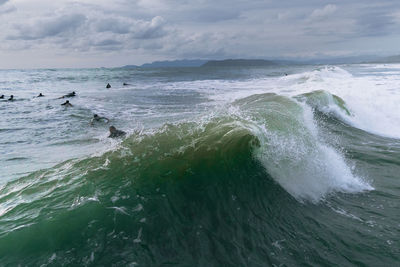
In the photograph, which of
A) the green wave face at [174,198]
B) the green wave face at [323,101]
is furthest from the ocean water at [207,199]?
the green wave face at [323,101]

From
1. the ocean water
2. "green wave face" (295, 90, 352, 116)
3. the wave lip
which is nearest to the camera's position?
the ocean water

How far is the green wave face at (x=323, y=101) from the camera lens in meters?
14.7

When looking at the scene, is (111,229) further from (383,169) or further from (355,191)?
(383,169)

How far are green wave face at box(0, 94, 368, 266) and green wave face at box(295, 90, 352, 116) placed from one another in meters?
7.57

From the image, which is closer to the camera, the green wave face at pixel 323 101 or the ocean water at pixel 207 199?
the ocean water at pixel 207 199

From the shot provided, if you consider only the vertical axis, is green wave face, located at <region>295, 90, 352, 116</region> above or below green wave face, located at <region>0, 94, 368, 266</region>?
above

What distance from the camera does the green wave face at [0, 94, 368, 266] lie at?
422cm

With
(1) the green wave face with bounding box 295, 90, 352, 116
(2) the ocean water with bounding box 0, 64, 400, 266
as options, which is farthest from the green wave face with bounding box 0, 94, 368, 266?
(1) the green wave face with bounding box 295, 90, 352, 116

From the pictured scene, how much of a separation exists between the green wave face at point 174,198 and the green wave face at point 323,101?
7573 mm

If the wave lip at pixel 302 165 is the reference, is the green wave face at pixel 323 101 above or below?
above

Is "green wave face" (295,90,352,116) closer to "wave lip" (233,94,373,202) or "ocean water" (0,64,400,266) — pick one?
"ocean water" (0,64,400,266)

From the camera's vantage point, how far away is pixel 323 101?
50.7ft

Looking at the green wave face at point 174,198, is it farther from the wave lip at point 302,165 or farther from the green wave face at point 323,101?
the green wave face at point 323,101

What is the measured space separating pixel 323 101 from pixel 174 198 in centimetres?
1313
